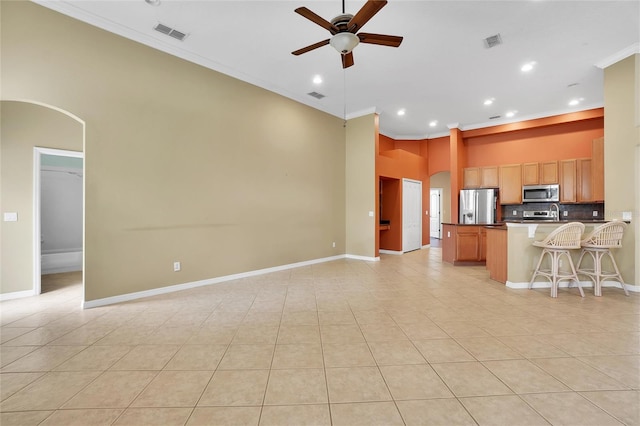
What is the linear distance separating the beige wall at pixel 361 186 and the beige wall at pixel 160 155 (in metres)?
1.66

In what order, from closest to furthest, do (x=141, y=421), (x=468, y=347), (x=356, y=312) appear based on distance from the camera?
(x=141, y=421) → (x=468, y=347) → (x=356, y=312)

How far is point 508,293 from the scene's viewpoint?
409 cm

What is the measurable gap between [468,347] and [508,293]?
7.19 feet

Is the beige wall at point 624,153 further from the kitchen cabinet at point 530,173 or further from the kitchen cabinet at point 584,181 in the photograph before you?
the kitchen cabinet at point 530,173

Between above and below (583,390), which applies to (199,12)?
above

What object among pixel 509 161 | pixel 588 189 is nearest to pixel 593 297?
pixel 588 189

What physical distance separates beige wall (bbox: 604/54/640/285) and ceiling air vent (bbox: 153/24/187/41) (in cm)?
684

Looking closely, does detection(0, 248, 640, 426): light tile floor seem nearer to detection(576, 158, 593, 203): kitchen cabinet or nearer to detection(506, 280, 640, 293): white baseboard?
detection(506, 280, 640, 293): white baseboard

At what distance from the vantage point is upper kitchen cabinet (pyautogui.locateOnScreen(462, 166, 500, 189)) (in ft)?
25.0

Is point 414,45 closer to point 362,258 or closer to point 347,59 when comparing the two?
point 347,59

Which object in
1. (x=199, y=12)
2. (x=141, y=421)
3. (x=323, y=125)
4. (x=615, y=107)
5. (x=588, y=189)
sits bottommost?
(x=141, y=421)

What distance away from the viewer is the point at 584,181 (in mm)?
6383

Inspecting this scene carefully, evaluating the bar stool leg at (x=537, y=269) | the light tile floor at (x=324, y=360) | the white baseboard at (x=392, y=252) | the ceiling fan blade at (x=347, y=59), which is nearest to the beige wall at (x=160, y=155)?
the light tile floor at (x=324, y=360)

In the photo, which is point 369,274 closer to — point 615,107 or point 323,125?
point 323,125
